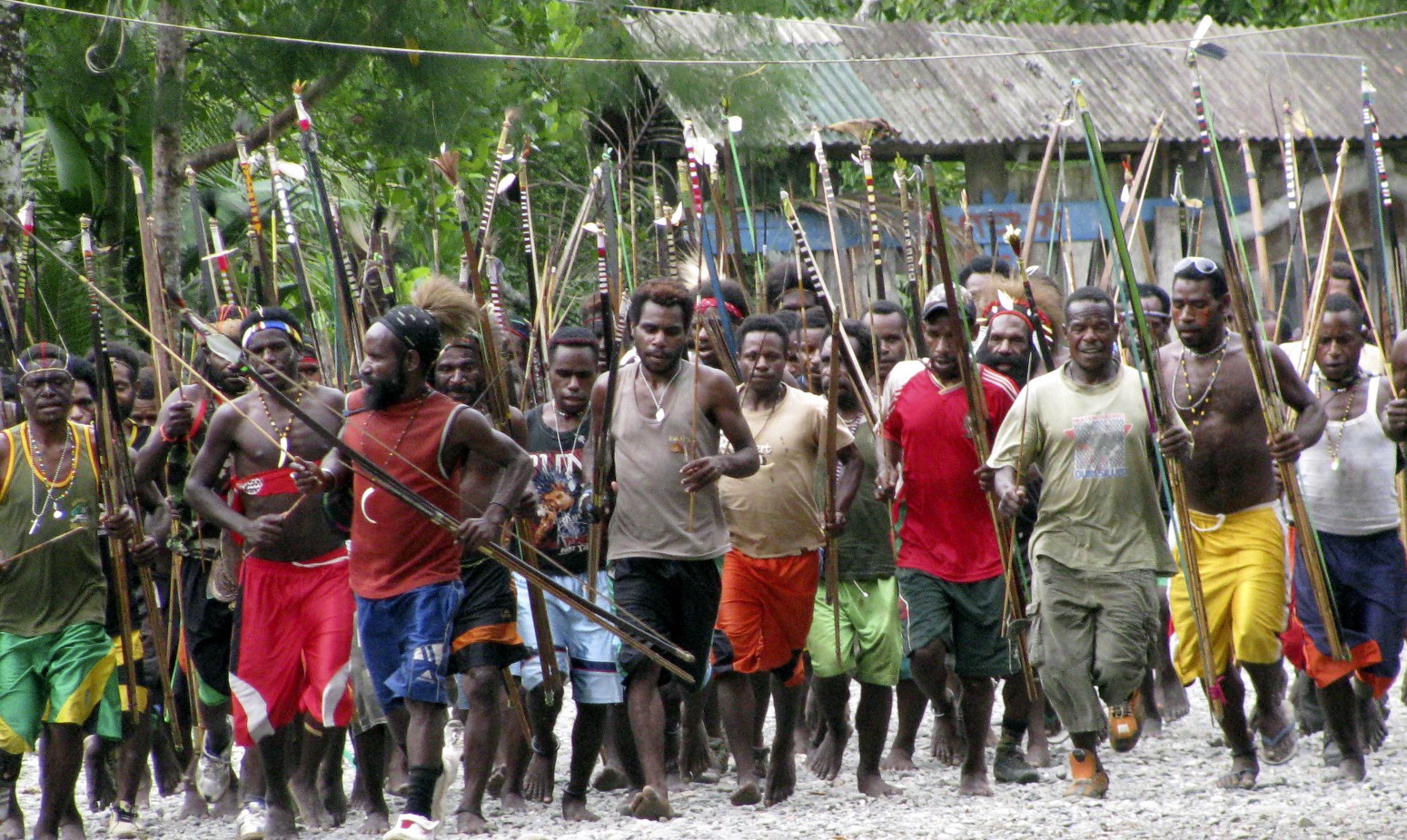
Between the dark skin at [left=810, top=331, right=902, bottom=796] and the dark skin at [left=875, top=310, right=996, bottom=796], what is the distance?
20 centimetres

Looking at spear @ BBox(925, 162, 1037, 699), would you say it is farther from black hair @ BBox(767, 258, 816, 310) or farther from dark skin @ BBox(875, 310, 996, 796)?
black hair @ BBox(767, 258, 816, 310)

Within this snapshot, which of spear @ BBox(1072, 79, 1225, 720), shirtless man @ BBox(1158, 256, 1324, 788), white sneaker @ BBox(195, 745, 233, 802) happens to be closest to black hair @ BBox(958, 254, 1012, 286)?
shirtless man @ BBox(1158, 256, 1324, 788)

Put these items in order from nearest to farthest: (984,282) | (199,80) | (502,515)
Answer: (502,515)
(984,282)
(199,80)

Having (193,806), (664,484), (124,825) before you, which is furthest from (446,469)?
(193,806)

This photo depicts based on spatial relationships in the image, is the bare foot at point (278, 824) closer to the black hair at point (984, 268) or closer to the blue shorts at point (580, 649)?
the blue shorts at point (580, 649)

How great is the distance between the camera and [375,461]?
6.05m

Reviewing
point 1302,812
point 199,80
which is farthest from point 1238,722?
point 199,80

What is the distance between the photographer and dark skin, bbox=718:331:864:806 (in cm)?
670

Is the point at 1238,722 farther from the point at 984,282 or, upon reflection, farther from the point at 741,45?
the point at 741,45

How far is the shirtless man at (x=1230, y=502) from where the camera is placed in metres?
6.53

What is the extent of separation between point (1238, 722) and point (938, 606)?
45.0 inches

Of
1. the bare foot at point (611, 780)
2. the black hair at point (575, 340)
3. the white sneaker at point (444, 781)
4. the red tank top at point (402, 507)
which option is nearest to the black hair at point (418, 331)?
the red tank top at point (402, 507)

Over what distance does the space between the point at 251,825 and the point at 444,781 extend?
29.8 inches

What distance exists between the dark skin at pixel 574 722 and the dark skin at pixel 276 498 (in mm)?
795
